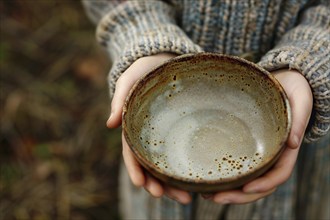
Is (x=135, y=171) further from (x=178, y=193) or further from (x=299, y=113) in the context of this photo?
(x=299, y=113)

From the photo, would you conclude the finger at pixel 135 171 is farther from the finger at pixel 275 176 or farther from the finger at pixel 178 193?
the finger at pixel 275 176

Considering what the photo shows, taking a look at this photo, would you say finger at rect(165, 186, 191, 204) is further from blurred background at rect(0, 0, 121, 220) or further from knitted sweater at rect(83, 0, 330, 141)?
blurred background at rect(0, 0, 121, 220)

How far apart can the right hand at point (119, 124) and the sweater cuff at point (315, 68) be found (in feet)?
0.72

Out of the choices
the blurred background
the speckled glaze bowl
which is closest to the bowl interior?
the speckled glaze bowl

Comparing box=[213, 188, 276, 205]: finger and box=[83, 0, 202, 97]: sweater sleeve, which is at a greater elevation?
box=[83, 0, 202, 97]: sweater sleeve

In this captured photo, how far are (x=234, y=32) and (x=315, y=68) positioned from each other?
20 centimetres

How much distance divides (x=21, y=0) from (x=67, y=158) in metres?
0.75

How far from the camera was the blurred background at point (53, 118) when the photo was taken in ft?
5.71

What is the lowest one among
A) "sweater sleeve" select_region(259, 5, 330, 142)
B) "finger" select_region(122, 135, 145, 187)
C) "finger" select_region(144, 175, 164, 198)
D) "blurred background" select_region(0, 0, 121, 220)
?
"blurred background" select_region(0, 0, 121, 220)

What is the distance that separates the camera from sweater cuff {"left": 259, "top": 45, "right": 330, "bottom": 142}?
3.18 feet

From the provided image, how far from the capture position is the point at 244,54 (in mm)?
1097

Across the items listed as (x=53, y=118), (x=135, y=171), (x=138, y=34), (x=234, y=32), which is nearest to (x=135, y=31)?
(x=138, y=34)

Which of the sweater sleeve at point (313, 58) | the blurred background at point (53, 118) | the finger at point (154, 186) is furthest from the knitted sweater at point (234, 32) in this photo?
the blurred background at point (53, 118)

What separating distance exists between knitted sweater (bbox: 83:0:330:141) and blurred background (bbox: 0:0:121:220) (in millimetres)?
695
